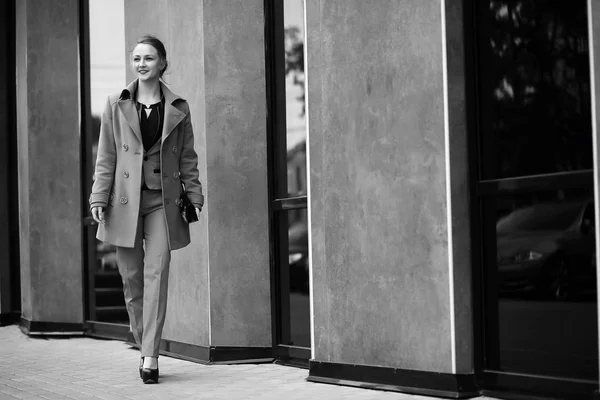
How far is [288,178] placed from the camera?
7312 mm

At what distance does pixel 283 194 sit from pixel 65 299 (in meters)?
3.98

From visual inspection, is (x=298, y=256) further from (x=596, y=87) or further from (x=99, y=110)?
(x=99, y=110)

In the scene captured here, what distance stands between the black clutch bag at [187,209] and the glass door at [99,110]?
3487mm

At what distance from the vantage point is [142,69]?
647cm

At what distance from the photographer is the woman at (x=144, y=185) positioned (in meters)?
6.35

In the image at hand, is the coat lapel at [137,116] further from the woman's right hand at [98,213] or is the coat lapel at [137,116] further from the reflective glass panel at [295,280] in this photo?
the reflective glass panel at [295,280]

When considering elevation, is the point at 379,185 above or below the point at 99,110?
below

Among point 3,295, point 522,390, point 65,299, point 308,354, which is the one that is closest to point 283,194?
point 308,354

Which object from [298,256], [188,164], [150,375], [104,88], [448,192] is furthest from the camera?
[104,88]

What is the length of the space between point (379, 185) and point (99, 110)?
5.49 m

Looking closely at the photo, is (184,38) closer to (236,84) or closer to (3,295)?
(236,84)

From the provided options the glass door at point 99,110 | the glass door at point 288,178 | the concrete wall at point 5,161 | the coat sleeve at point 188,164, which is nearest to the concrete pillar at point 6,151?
the concrete wall at point 5,161

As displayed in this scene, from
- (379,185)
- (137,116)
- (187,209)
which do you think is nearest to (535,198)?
(379,185)

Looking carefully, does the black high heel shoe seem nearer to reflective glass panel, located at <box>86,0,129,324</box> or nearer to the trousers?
the trousers
